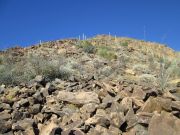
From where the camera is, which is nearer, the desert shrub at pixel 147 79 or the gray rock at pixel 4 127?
the gray rock at pixel 4 127

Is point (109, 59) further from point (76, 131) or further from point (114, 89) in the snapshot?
point (76, 131)

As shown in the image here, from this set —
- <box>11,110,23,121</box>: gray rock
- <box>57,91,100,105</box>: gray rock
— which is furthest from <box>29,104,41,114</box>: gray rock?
<box>57,91,100,105</box>: gray rock

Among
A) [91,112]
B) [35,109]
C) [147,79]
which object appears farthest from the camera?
[147,79]

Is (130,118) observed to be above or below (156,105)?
below

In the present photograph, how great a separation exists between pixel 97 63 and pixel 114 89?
8069 millimetres

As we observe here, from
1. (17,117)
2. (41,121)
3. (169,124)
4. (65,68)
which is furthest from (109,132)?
(65,68)

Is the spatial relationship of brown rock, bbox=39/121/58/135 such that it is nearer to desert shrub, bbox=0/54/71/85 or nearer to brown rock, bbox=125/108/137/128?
brown rock, bbox=125/108/137/128

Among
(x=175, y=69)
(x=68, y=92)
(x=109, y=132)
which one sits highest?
(x=175, y=69)

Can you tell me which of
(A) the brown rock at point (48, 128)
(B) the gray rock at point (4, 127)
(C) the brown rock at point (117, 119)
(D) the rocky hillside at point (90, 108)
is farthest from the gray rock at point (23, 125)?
(C) the brown rock at point (117, 119)

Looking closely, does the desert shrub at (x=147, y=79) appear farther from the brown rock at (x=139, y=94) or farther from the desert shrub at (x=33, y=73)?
the brown rock at (x=139, y=94)

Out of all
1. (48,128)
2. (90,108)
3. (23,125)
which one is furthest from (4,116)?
(90,108)

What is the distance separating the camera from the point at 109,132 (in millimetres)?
7918

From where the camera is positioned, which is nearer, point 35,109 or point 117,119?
point 117,119

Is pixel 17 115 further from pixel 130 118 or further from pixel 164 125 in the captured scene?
pixel 164 125
